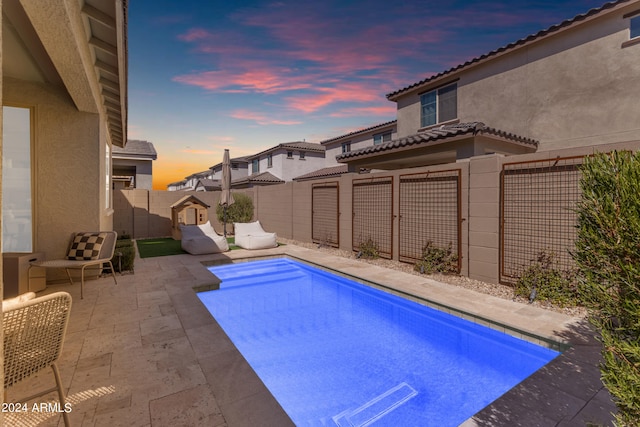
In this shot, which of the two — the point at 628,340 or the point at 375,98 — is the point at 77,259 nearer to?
the point at 628,340

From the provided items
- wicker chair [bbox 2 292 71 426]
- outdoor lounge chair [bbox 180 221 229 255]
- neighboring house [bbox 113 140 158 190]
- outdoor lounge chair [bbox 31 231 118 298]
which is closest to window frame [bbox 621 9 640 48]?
wicker chair [bbox 2 292 71 426]

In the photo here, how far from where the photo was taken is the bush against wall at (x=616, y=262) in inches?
64.8

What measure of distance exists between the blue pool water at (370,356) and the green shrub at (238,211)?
9128 millimetres

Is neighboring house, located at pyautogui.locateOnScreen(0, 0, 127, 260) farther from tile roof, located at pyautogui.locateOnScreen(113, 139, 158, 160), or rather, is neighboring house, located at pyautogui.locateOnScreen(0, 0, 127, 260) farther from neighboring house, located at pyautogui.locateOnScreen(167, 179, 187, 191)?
neighboring house, located at pyautogui.locateOnScreen(167, 179, 187, 191)

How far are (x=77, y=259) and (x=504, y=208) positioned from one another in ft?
27.3

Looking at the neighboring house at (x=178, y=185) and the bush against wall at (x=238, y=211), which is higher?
the neighboring house at (x=178, y=185)

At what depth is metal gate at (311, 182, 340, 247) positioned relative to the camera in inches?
418

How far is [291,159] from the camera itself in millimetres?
25891

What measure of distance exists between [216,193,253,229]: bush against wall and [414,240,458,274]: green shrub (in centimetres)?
1017

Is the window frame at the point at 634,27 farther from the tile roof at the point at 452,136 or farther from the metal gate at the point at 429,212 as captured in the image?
the metal gate at the point at 429,212

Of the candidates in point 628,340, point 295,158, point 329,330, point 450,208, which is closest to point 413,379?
point 329,330

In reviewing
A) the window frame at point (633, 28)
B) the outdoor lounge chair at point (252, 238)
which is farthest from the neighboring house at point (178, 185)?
the window frame at point (633, 28)

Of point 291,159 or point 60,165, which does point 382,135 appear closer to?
point 291,159

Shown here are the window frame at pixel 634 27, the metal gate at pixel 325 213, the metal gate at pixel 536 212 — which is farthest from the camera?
the metal gate at pixel 325 213
